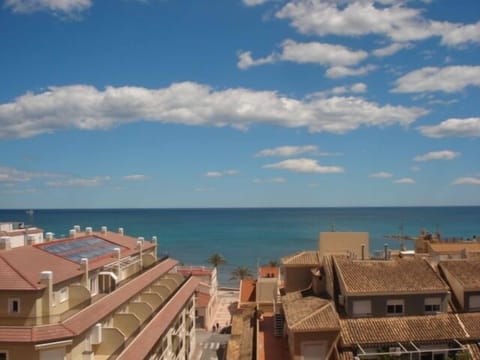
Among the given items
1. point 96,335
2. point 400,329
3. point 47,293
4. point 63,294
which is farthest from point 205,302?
point 47,293

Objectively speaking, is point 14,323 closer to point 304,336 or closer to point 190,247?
point 304,336

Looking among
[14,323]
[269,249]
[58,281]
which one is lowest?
[269,249]

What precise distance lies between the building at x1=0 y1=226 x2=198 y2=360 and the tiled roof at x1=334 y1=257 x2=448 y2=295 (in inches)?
491

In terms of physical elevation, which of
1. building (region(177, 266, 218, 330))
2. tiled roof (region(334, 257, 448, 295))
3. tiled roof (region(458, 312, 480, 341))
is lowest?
building (region(177, 266, 218, 330))

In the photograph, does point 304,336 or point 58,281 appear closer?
point 58,281

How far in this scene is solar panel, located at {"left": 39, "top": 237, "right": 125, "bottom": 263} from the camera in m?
30.3

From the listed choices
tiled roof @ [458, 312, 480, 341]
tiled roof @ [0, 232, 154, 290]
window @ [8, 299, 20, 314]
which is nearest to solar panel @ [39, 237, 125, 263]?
tiled roof @ [0, 232, 154, 290]

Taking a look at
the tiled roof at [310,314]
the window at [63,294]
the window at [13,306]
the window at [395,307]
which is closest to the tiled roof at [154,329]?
the window at [63,294]

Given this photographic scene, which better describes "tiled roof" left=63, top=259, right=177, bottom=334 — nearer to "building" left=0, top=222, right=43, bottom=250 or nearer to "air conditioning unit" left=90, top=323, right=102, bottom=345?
"air conditioning unit" left=90, top=323, right=102, bottom=345

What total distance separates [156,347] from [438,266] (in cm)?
1979

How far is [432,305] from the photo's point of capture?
102 feet

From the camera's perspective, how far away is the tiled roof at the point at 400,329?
28.4m

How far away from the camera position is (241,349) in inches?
1346

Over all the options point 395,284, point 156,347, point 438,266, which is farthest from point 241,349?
point 438,266
